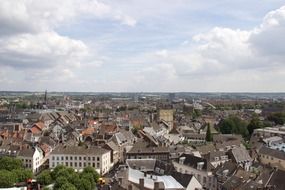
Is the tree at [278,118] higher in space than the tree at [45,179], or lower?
higher

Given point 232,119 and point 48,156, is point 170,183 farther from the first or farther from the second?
point 232,119

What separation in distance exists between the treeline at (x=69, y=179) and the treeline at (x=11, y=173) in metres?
2.72

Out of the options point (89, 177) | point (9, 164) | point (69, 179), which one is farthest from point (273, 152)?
point (9, 164)

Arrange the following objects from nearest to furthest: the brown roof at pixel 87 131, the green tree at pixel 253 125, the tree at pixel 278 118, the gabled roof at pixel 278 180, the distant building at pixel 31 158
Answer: the gabled roof at pixel 278 180 < the distant building at pixel 31 158 < the brown roof at pixel 87 131 < the green tree at pixel 253 125 < the tree at pixel 278 118

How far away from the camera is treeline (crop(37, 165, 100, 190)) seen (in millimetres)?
52438

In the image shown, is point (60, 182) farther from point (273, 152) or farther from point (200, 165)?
point (273, 152)

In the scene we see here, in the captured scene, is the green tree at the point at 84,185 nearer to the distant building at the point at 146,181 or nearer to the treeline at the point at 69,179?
the treeline at the point at 69,179

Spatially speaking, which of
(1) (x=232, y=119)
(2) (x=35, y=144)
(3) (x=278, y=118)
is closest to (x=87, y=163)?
(2) (x=35, y=144)

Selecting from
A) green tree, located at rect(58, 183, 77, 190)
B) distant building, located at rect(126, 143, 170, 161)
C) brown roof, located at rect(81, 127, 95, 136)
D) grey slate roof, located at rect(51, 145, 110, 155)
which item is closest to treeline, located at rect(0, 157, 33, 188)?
green tree, located at rect(58, 183, 77, 190)

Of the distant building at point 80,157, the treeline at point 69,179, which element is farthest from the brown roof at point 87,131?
the treeline at point 69,179

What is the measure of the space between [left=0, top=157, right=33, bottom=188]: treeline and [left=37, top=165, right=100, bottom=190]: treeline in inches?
107

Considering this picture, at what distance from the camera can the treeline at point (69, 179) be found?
172ft

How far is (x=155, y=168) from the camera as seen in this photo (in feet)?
206

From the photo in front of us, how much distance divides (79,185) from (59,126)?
221 ft
